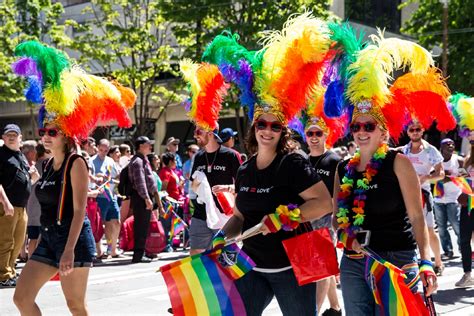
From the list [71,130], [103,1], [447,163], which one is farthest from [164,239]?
[103,1]

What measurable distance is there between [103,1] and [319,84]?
19477mm

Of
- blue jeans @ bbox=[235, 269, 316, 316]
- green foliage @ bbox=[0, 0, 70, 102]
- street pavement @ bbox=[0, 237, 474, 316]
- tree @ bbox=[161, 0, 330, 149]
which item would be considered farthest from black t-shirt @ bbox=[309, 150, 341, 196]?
green foliage @ bbox=[0, 0, 70, 102]

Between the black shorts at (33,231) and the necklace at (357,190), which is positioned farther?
the black shorts at (33,231)

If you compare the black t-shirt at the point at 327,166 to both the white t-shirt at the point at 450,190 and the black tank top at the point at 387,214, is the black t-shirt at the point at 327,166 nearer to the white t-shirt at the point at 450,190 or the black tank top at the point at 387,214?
the black tank top at the point at 387,214

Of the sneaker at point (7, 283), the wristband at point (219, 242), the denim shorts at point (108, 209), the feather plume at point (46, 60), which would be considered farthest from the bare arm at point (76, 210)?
the denim shorts at point (108, 209)

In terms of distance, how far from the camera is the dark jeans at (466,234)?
819cm

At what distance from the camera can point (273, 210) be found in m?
4.18

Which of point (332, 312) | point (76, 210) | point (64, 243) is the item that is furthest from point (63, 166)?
point (332, 312)

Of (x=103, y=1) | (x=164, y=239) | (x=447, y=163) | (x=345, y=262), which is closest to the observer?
(x=345, y=262)

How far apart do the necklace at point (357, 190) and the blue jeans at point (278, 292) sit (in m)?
0.47

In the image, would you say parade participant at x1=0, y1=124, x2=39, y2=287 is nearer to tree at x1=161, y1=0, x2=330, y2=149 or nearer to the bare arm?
the bare arm

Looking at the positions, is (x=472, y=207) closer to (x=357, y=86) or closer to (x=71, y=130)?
(x=357, y=86)

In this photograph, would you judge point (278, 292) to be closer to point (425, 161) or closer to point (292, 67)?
point (292, 67)

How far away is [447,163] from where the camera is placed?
10750mm
